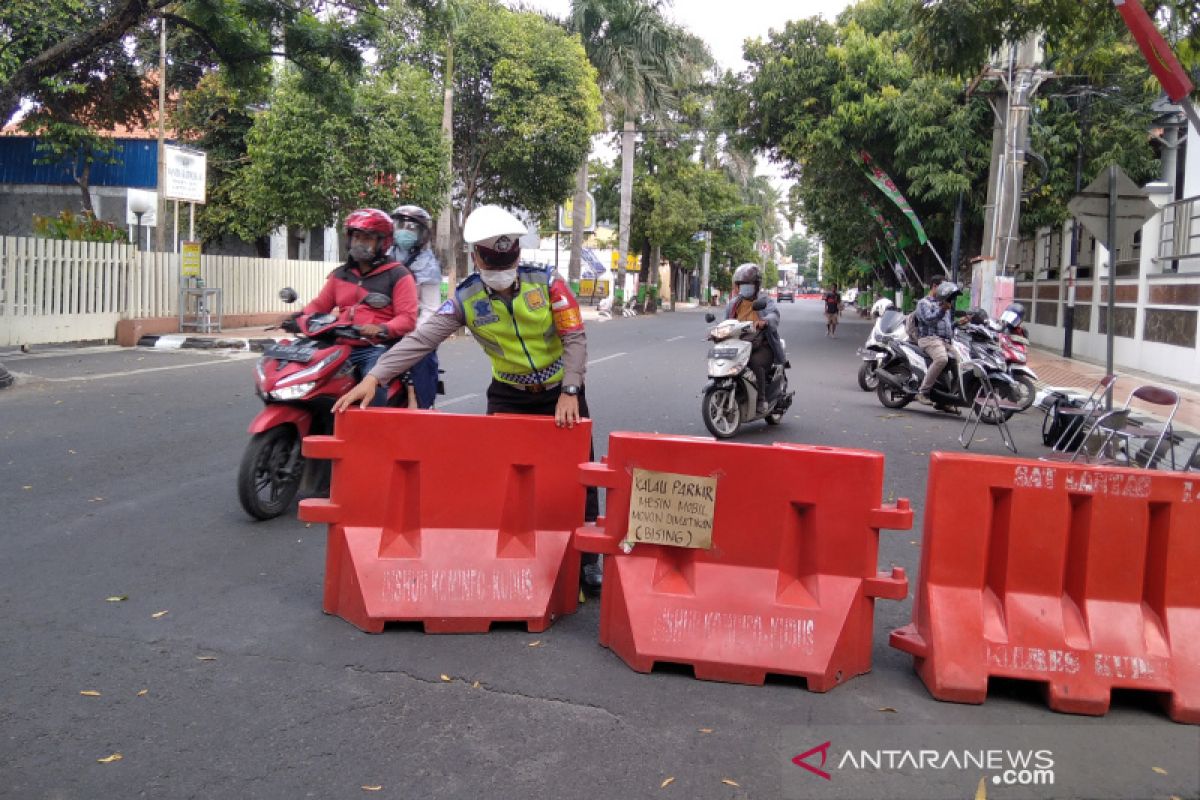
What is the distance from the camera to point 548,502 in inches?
187

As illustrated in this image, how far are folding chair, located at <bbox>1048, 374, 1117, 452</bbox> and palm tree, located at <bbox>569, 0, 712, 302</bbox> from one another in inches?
1135

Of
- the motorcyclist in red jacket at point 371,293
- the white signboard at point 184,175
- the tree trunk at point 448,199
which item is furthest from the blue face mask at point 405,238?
the tree trunk at point 448,199

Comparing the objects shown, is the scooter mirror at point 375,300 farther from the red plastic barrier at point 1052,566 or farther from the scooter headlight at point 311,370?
the red plastic barrier at point 1052,566

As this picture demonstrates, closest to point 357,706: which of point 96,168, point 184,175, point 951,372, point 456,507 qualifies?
point 456,507

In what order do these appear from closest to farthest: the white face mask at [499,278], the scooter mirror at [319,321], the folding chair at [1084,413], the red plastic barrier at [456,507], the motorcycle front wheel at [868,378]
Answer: the red plastic barrier at [456,507]
the white face mask at [499,278]
the scooter mirror at [319,321]
the folding chair at [1084,413]
the motorcycle front wheel at [868,378]

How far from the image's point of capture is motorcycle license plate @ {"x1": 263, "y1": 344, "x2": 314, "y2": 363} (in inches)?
243

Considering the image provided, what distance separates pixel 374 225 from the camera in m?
6.35

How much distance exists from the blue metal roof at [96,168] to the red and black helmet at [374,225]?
26.4m

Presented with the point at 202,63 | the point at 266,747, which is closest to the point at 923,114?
the point at 202,63

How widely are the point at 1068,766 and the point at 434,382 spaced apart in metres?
4.54

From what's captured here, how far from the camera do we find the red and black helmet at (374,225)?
6.33m

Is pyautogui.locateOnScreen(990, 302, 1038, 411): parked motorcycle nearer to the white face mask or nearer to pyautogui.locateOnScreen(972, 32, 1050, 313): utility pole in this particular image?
pyautogui.locateOnScreen(972, 32, 1050, 313): utility pole

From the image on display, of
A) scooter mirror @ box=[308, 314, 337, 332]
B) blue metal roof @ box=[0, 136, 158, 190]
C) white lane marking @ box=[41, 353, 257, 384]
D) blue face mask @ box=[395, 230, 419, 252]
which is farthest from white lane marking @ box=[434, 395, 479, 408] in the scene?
blue metal roof @ box=[0, 136, 158, 190]

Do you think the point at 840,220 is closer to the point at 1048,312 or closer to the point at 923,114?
the point at 1048,312
